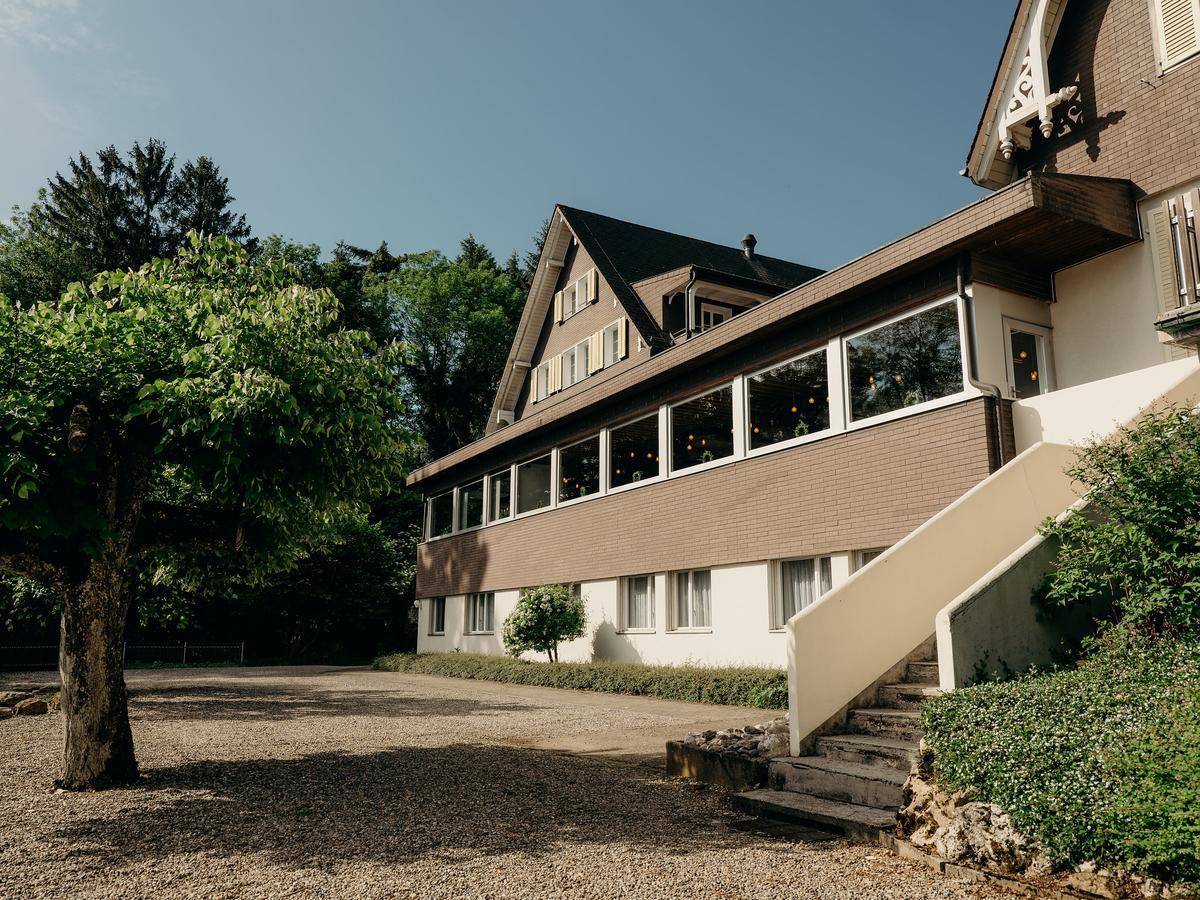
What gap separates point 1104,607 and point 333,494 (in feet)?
20.8

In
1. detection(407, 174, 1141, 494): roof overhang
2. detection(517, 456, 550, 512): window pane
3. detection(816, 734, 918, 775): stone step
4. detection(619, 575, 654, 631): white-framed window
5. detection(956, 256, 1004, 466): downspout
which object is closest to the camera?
detection(816, 734, 918, 775): stone step

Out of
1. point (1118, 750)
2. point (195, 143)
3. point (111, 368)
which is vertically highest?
point (195, 143)

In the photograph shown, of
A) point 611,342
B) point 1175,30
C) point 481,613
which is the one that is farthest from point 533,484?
point 1175,30

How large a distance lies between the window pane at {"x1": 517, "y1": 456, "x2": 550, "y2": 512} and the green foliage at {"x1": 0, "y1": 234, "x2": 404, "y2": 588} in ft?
44.4

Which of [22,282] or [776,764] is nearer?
[776,764]

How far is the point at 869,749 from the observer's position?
6.42m

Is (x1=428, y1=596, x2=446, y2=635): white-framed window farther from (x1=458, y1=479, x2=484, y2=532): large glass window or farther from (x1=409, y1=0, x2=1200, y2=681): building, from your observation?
(x1=409, y1=0, x2=1200, y2=681): building

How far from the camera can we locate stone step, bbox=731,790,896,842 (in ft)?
18.2

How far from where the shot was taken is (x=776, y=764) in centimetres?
680

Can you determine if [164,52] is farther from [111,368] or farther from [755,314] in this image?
[755,314]

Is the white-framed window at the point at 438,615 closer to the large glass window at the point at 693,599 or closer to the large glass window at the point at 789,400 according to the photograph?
the large glass window at the point at 693,599

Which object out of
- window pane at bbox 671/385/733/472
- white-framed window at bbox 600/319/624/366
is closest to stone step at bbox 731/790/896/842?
window pane at bbox 671/385/733/472

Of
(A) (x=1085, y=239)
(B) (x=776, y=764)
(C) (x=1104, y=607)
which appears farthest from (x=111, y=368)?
(A) (x=1085, y=239)

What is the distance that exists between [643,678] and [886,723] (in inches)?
333
